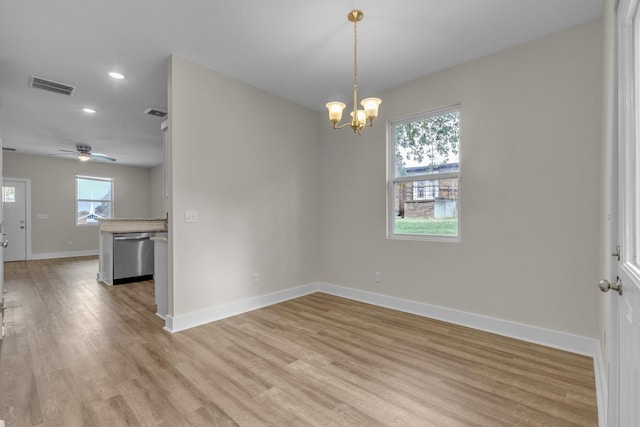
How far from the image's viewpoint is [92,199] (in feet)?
28.5

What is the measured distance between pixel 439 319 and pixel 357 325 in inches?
36.4

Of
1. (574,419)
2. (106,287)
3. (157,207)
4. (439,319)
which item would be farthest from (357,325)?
(157,207)

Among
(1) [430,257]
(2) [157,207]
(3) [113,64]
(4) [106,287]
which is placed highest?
(3) [113,64]

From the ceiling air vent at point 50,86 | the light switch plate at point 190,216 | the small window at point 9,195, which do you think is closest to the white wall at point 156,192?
the small window at point 9,195

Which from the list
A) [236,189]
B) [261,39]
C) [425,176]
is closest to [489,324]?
[425,176]

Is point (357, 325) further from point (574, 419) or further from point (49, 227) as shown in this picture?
point (49, 227)

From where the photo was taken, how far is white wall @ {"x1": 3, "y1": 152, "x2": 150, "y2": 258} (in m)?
7.65

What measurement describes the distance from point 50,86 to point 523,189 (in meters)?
5.41

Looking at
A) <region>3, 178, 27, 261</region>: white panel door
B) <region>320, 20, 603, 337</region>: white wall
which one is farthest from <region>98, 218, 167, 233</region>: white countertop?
<region>3, 178, 27, 261</region>: white panel door

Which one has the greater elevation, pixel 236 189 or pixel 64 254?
pixel 236 189

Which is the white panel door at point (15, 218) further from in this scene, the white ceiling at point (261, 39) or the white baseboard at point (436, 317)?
the white baseboard at point (436, 317)

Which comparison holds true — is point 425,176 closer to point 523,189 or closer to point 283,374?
point 523,189

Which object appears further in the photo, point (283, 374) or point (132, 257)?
point (132, 257)

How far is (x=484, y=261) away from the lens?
3027 mm
